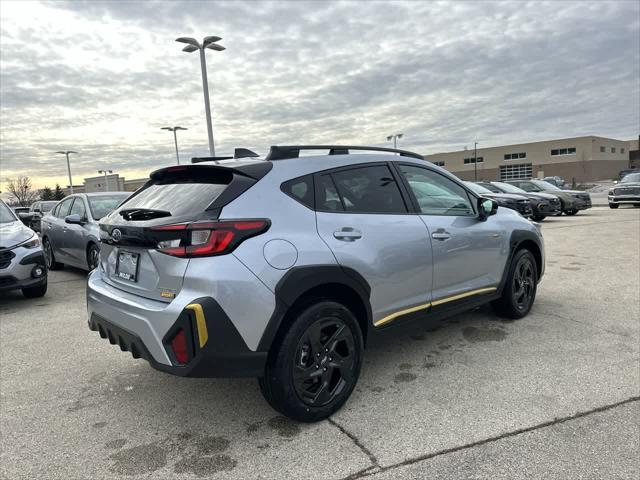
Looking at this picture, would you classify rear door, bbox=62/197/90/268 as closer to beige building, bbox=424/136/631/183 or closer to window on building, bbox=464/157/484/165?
beige building, bbox=424/136/631/183

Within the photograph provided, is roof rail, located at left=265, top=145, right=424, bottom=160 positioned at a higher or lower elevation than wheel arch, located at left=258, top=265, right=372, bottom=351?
higher

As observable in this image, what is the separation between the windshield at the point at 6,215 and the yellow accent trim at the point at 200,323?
5905 millimetres

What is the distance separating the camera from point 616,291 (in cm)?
602

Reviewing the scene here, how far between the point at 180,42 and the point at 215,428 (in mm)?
17637

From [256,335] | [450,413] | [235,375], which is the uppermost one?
[256,335]

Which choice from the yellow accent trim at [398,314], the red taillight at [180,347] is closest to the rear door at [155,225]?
the red taillight at [180,347]

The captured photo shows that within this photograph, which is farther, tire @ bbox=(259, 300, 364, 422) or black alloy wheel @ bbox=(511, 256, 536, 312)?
black alloy wheel @ bbox=(511, 256, 536, 312)

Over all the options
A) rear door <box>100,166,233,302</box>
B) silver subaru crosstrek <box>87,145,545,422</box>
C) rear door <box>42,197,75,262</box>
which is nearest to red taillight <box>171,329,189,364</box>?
silver subaru crosstrek <box>87,145,545,422</box>

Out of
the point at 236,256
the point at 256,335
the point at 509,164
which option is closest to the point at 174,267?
the point at 236,256

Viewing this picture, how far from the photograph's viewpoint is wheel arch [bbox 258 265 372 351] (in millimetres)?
2709

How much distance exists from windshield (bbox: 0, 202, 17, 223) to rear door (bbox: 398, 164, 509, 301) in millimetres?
6145

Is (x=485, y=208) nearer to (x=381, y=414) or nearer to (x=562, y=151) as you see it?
(x=381, y=414)

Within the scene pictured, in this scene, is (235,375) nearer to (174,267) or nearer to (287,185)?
(174,267)

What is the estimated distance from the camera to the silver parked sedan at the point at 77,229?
7.46 meters
